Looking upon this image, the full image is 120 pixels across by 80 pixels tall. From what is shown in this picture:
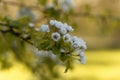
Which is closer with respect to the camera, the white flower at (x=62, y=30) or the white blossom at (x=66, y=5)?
the white flower at (x=62, y=30)

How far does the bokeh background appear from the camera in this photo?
6.09ft

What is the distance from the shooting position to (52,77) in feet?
6.57

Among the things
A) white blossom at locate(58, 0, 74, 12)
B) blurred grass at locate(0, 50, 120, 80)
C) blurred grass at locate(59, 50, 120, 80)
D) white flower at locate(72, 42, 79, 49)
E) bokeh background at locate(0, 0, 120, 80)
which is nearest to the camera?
white flower at locate(72, 42, 79, 49)

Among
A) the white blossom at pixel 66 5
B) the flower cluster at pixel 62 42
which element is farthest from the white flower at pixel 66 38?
the white blossom at pixel 66 5

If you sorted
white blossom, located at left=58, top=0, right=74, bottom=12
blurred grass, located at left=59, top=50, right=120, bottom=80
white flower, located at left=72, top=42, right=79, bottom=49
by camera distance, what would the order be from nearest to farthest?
1. white flower, located at left=72, top=42, right=79, bottom=49
2. white blossom, located at left=58, top=0, right=74, bottom=12
3. blurred grass, located at left=59, top=50, right=120, bottom=80

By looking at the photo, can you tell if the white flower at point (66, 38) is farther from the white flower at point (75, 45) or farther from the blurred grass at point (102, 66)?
the blurred grass at point (102, 66)

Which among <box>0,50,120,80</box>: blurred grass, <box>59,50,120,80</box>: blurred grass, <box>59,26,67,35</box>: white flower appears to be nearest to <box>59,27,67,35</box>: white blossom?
<box>59,26,67,35</box>: white flower

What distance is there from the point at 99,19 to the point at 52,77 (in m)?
0.37

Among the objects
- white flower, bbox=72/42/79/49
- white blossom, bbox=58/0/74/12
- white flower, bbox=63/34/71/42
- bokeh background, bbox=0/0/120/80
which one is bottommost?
white flower, bbox=72/42/79/49

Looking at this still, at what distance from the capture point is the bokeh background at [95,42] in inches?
73.1

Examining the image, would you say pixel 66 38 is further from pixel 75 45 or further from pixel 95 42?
pixel 95 42

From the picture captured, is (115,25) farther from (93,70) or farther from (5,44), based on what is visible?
(93,70)

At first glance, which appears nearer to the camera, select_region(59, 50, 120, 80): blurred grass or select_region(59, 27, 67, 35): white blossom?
select_region(59, 27, 67, 35): white blossom

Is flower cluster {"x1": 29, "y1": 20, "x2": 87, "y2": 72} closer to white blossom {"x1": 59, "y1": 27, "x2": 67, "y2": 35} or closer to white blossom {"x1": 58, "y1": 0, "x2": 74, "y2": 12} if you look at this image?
white blossom {"x1": 59, "y1": 27, "x2": 67, "y2": 35}
